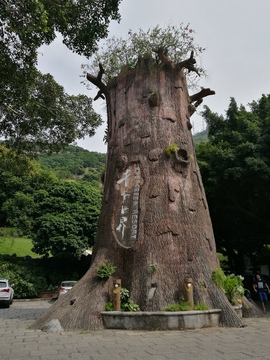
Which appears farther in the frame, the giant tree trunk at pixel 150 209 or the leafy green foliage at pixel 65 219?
the leafy green foliage at pixel 65 219

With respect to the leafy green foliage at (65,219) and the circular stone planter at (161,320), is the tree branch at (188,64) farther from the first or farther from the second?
the leafy green foliage at (65,219)

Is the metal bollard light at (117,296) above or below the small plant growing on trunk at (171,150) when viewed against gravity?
below

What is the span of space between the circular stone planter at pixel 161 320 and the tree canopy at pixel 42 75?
19.2 ft

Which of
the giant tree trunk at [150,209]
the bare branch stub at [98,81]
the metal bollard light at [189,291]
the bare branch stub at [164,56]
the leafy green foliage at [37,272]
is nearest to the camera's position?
the metal bollard light at [189,291]

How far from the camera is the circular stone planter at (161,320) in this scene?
22.6 feet

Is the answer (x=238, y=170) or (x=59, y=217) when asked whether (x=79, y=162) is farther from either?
(x=238, y=170)

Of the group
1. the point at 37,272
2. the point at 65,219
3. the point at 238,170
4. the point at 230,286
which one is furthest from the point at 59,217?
the point at 230,286

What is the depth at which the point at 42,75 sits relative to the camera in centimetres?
1116

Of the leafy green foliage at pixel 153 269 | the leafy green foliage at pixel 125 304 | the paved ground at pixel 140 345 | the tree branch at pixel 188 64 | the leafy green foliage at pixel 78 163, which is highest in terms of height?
the leafy green foliage at pixel 78 163

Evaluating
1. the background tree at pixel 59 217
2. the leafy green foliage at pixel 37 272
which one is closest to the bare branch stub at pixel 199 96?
the background tree at pixel 59 217

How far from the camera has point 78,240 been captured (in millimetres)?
19500

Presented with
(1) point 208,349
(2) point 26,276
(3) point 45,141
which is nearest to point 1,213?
(2) point 26,276

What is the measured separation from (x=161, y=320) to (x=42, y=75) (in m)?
8.48

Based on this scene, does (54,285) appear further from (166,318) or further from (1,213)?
(166,318)
